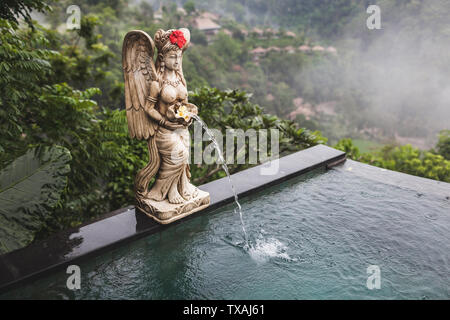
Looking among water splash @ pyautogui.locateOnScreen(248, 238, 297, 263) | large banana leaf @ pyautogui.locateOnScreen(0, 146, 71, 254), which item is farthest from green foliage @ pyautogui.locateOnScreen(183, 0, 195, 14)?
water splash @ pyautogui.locateOnScreen(248, 238, 297, 263)

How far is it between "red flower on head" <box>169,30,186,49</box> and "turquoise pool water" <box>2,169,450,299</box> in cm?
177

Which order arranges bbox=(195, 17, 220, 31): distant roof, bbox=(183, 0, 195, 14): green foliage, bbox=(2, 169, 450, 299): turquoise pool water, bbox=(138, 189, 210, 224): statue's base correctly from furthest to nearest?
bbox=(195, 17, 220, 31): distant roof
bbox=(183, 0, 195, 14): green foliage
bbox=(138, 189, 210, 224): statue's base
bbox=(2, 169, 450, 299): turquoise pool water

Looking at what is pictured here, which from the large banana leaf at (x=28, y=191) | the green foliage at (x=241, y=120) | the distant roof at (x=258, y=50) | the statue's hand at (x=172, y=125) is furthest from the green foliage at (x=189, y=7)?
the large banana leaf at (x=28, y=191)

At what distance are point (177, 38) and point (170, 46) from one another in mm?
96

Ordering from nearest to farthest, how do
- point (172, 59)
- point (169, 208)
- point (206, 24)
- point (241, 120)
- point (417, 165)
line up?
point (172, 59) → point (169, 208) → point (241, 120) → point (417, 165) → point (206, 24)

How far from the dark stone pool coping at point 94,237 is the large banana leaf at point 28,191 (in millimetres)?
157

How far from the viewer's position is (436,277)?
3.21 m

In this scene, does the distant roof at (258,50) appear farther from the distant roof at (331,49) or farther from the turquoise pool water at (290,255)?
the turquoise pool water at (290,255)

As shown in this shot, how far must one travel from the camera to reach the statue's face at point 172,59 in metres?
3.56

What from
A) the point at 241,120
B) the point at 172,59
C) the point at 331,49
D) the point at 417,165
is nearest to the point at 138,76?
the point at 172,59

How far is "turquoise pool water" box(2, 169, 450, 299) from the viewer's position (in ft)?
9.96

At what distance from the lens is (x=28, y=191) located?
3.21 m

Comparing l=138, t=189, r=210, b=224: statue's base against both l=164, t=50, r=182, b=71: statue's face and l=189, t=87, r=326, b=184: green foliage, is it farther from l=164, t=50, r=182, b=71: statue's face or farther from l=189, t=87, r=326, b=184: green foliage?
l=189, t=87, r=326, b=184: green foliage

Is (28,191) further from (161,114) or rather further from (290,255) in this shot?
(290,255)
